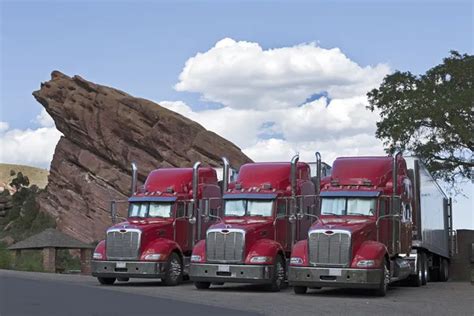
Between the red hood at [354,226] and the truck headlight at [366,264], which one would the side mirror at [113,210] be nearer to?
the red hood at [354,226]

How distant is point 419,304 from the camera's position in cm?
2008

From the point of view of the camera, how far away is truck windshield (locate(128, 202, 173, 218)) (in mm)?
27312

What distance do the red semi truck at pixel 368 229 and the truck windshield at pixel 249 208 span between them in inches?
74.3

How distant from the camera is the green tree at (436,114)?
41.0 meters

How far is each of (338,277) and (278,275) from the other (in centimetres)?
296

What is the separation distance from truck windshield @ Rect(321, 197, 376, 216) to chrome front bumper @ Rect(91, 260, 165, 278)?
218 inches

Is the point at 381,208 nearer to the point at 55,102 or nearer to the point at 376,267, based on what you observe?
the point at 376,267

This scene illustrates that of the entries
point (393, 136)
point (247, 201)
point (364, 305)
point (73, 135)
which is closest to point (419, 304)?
point (364, 305)

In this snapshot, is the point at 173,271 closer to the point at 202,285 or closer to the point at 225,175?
the point at 202,285

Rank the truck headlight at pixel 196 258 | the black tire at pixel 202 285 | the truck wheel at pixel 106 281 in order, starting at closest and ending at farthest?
the truck headlight at pixel 196 258 → the black tire at pixel 202 285 → the truck wheel at pixel 106 281

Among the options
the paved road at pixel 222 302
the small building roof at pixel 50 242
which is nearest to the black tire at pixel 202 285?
the paved road at pixel 222 302

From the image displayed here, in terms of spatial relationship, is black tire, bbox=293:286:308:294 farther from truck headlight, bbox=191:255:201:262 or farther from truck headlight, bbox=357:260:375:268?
truck headlight, bbox=191:255:201:262

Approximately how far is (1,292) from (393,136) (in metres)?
26.2

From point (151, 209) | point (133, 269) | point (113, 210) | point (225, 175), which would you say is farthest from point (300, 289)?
point (113, 210)
